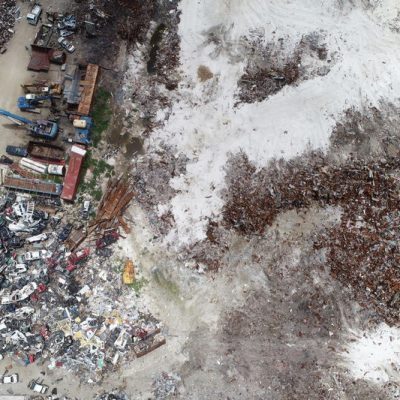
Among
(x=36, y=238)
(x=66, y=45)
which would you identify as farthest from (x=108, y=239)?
(x=66, y=45)

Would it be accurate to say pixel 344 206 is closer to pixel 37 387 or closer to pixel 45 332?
pixel 45 332

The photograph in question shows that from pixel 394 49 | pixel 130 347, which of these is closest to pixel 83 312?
pixel 130 347

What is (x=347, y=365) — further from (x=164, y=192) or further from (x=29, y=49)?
(x=29, y=49)

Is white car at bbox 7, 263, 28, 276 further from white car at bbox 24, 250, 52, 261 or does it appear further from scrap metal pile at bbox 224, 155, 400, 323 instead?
scrap metal pile at bbox 224, 155, 400, 323

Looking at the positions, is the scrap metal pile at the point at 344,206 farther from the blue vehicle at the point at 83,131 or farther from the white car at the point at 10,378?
the white car at the point at 10,378

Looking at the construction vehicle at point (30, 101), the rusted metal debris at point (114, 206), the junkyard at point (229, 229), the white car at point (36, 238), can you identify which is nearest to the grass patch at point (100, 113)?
the junkyard at point (229, 229)

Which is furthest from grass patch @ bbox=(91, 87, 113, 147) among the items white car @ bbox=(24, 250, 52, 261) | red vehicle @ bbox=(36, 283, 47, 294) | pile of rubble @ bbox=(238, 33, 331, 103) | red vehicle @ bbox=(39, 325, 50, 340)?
red vehicle @ bbox=(39, 325, 50, 340)
